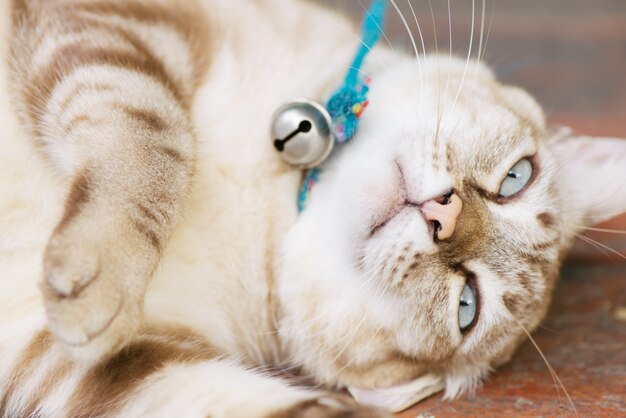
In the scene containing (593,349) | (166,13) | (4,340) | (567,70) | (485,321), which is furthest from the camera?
(567,70)

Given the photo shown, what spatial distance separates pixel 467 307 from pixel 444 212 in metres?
0.31

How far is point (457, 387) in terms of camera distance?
1.83 m

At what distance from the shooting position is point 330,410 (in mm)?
1377

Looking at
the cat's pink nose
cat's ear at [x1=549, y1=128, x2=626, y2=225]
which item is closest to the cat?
the cat's pink nose

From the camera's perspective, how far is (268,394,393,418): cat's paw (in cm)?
136

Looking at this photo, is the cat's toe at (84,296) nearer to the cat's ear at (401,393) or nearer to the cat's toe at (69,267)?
the cat's toe at (69,267)

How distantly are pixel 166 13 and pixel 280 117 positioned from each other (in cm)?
46

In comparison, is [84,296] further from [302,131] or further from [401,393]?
[401,393]

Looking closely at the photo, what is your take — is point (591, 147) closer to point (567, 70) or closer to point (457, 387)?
point (457, 387)

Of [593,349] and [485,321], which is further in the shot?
[593,349]

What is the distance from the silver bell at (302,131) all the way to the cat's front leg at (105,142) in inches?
9.3

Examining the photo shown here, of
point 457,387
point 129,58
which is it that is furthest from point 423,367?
point 129,58

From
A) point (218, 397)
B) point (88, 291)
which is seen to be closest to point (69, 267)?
point (88, 291)

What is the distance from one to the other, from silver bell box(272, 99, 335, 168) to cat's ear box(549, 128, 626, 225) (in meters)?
0.75
